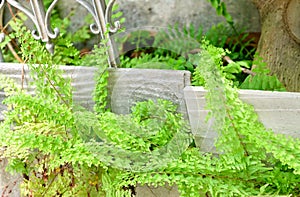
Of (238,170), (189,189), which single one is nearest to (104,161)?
(189,189)

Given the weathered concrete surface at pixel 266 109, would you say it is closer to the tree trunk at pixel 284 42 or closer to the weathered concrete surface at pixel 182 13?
the tree trunk at pixel 284 42

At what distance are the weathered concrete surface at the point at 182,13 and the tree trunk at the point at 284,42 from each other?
0.61 m

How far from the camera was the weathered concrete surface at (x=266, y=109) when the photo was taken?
1.29m

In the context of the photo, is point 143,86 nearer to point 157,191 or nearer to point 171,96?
point 171,96

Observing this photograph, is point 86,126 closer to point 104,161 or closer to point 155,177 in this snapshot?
point 104,161

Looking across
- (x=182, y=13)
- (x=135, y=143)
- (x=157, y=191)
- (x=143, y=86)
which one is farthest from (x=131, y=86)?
(x=182, y=13)

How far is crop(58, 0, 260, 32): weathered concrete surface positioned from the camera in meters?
2.52

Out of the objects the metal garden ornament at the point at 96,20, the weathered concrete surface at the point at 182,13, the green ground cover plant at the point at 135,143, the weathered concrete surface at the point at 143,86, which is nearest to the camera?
the green ground cover plant at the point at 135,143

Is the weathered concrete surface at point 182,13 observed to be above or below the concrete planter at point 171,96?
above

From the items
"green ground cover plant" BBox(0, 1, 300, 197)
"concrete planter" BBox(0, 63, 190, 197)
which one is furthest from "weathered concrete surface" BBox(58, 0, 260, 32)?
"concrete planter" BBox(0, 63, 190, 197)

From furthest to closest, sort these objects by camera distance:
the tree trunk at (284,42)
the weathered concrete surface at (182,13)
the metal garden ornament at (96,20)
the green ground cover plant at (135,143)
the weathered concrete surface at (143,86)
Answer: the weathered concrete surface at (182,13) < the tree trunk at (284,42) < the metal garden ornament at (96,20) < the weathered concrete surface at (143,86) < the green ground cover plant at (135,143)

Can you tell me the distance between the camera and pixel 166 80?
4.57 ft

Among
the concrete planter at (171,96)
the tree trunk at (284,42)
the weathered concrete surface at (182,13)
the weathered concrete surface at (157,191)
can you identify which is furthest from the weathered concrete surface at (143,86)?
the weathered concrete surface at (182,13)

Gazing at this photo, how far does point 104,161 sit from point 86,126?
0.11 metres
